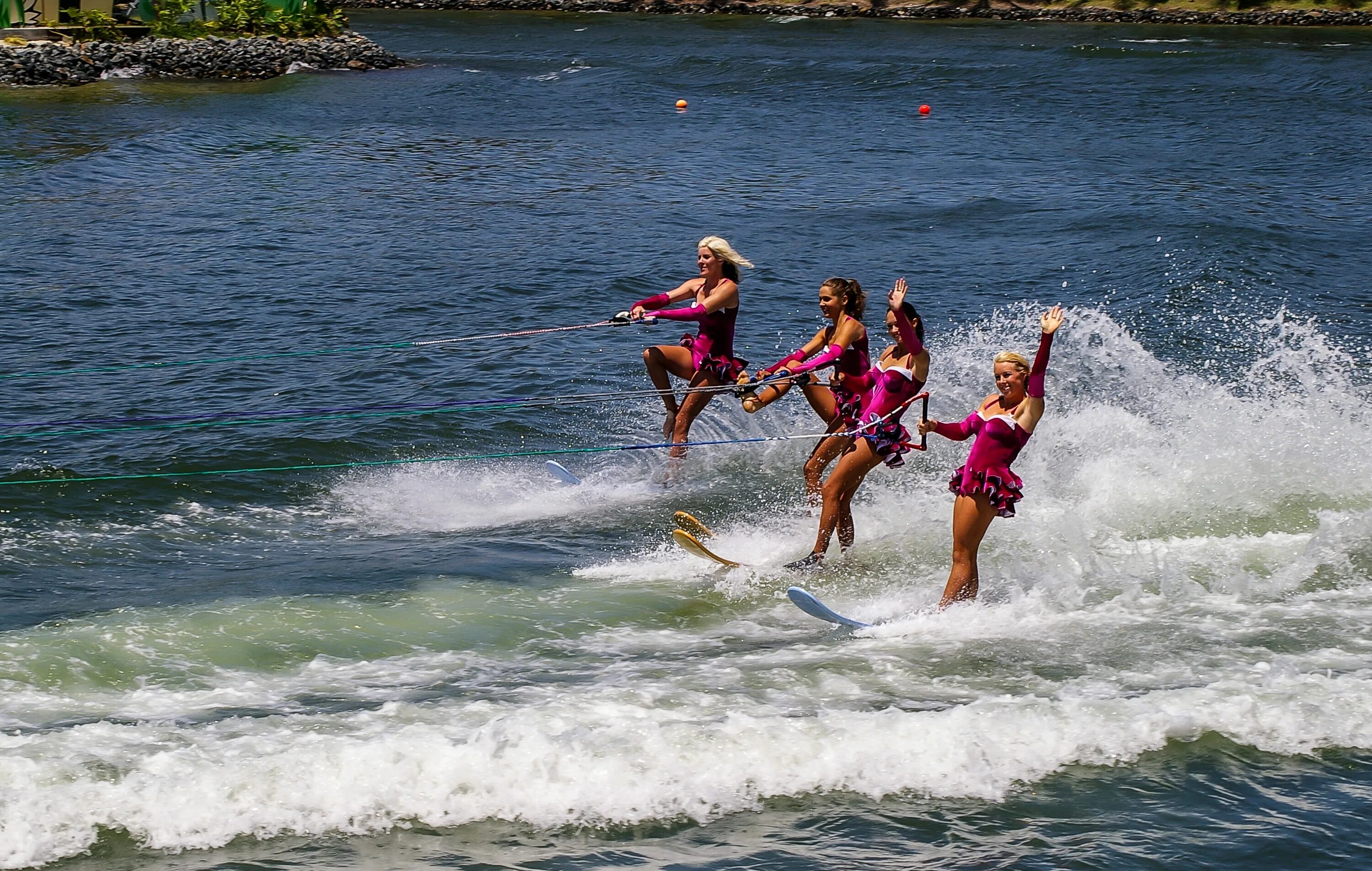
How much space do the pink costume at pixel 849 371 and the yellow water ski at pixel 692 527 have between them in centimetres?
112

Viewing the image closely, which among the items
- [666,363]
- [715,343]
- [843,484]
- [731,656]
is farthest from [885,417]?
[666,363]

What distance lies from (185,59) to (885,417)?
30.2 m

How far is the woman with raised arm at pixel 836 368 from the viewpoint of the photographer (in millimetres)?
9211

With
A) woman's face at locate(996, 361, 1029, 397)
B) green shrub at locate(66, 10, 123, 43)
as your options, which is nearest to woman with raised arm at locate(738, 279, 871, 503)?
woman's face at locate(996, 361, 1029, 397)

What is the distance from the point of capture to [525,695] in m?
7.69

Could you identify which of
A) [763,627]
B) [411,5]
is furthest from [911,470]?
[411,5]

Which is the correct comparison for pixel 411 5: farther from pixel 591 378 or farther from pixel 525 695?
pixel 525 695

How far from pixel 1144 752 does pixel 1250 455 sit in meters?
4.76

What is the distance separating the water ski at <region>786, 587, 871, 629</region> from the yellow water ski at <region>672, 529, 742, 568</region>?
91 centimetres

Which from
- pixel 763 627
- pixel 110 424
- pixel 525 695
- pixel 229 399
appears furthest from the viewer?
pixel 229 399

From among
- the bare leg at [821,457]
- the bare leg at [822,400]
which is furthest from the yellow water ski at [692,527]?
the bare leg at [822,400]

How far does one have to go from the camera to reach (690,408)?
36.9 feet

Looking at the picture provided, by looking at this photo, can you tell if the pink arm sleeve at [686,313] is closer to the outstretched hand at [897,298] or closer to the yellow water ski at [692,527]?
the yellow water ski at [692,527]

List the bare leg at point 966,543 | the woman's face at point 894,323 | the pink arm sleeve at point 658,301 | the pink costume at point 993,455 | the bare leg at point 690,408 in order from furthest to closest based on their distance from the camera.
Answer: the bare leg at point 690,408 < the pink arm sleeve at point 658,301 < the woman's face at point 894,323 < the bare leg at point 966,543 < the pink costume at point 993,455
